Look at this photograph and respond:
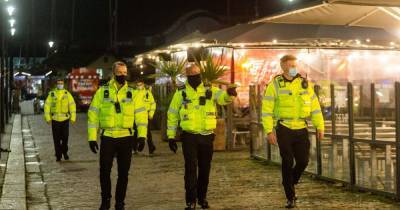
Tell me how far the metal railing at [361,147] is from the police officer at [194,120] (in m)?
2.20

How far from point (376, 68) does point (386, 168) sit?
39.1ft

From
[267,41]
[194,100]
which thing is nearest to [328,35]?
[267,41]

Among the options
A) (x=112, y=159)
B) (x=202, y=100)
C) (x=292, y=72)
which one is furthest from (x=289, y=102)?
(x=112, y=159)

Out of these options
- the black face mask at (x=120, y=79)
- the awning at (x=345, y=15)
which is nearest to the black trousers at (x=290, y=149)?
the black face mask at (x=120, y=79)

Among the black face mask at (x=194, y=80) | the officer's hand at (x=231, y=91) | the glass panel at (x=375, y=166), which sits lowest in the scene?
the glass panel at (x=375, y=166)

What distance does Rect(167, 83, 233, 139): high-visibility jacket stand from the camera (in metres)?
7.36

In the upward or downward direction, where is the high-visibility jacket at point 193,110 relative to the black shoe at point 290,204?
upward

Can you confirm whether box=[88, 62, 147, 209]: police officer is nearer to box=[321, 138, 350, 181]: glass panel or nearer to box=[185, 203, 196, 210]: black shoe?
box=[185, 203, 196, 210]: black shoe

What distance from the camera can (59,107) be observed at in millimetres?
13016

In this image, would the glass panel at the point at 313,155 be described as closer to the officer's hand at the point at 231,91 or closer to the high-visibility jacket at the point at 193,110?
the high-visibility jacket at the point at 193,110

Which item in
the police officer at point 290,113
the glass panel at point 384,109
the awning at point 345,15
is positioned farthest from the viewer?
the awning at point 345,15

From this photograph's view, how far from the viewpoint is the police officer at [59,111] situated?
1303cm

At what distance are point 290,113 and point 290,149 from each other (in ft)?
1.47

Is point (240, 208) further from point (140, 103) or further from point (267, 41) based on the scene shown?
point (267, 41)
